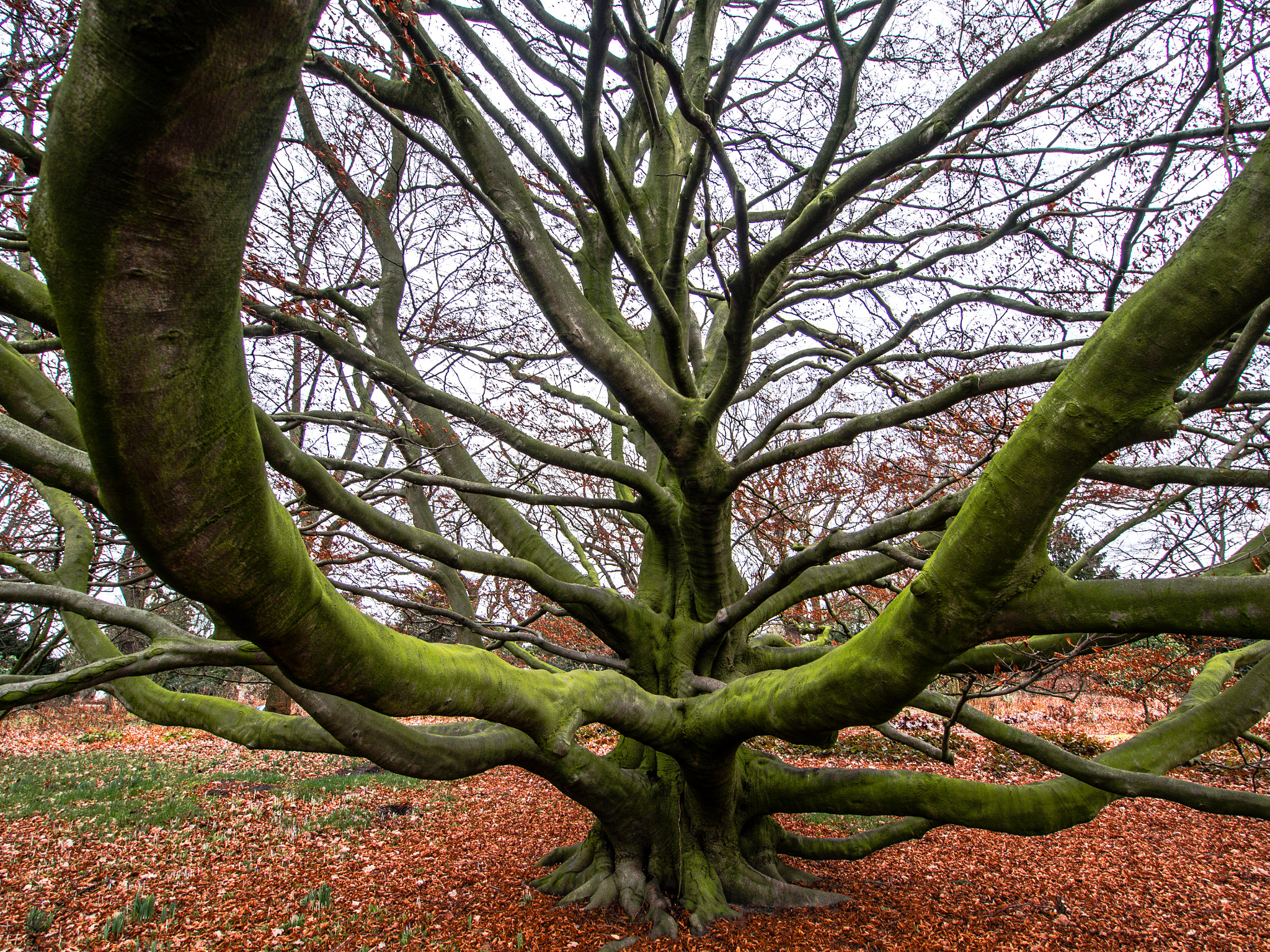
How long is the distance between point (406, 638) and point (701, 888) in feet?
11.0

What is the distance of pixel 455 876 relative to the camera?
5316 mm

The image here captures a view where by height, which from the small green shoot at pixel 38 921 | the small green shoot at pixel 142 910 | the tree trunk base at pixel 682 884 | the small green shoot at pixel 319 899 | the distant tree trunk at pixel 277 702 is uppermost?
the distant tree trunk at pixel 277 702

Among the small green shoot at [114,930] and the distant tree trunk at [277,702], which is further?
the distant tree trunk at [277,702]

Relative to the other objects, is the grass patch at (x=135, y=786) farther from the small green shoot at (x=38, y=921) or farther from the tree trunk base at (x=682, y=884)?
Answer: the tree trunk base at (x=682, y=884)

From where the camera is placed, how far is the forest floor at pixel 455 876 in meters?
4.16

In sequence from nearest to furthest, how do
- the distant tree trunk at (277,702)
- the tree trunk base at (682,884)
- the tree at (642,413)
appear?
the tree at (642,413) → the tree trunk base at (682,884) → the distant tree trunk at (277,702)

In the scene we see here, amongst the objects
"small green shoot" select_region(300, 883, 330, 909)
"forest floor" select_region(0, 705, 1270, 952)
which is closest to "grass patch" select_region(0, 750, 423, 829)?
"forest floor" select_region(0, 705, 1270, 952)

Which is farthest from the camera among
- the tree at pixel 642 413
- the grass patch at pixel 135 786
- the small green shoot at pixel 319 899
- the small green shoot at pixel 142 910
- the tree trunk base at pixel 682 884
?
the grass patch at pixel 135 786

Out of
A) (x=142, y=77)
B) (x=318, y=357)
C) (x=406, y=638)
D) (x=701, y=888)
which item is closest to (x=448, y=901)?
(x=701, y=888)

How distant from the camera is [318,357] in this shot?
539 centimetres

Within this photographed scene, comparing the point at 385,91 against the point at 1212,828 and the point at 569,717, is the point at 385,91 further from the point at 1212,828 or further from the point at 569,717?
the point at 1212,828

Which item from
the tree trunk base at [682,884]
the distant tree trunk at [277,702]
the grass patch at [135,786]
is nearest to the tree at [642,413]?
the tree trunk base at [682,884]

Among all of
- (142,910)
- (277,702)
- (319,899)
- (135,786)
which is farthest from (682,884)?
(277,702)

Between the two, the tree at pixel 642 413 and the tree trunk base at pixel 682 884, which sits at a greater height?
the tree at pixel 642 413
